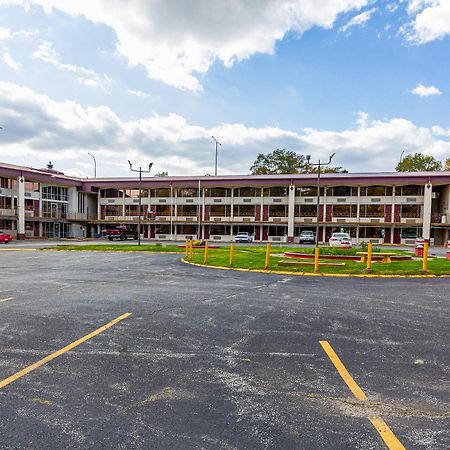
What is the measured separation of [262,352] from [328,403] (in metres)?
1.55

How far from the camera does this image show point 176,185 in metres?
55.4

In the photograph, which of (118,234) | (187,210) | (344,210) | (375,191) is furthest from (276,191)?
(118,234)

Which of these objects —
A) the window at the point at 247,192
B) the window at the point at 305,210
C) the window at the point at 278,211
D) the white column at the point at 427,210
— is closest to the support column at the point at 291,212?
the window at the point at 305,210

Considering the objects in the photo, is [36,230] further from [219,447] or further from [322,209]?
[219,447]

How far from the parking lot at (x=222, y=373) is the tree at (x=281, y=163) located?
71094mm

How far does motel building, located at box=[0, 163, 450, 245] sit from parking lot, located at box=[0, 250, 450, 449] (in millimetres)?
43538

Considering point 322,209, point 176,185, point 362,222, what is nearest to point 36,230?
point 176,185

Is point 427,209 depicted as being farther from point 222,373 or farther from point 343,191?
point 222,373

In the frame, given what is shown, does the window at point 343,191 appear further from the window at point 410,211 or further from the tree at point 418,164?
the tree at point 418,164

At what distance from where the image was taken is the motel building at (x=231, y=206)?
47438 mm

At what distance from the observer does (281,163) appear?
256 ft

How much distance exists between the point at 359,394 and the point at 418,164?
75.5 m

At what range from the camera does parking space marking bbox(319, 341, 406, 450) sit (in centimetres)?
295

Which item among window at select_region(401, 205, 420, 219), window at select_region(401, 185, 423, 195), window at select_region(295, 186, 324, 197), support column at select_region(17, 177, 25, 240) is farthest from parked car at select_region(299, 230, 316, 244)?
support column at select_region(17, 177, 25, 240)
